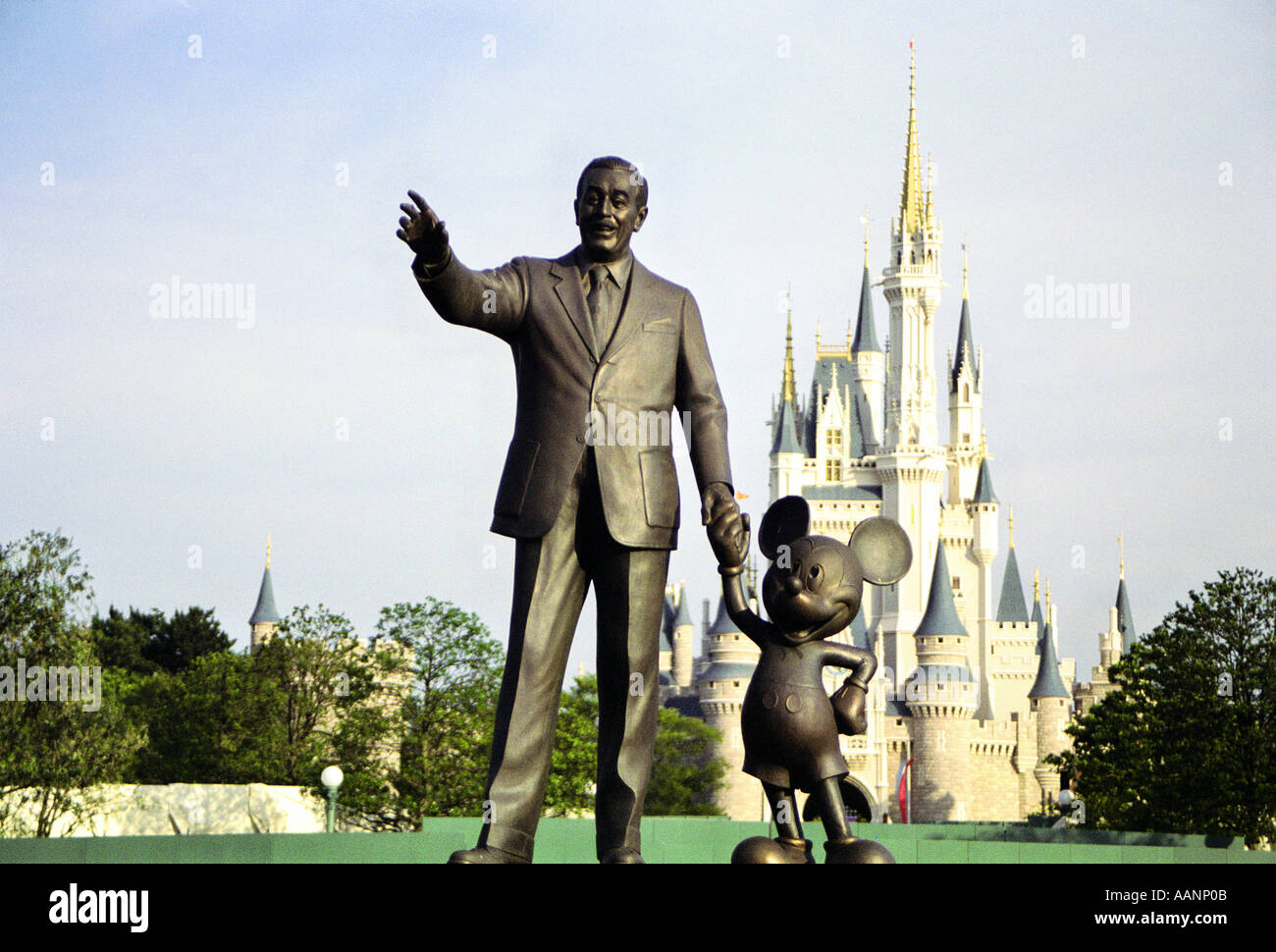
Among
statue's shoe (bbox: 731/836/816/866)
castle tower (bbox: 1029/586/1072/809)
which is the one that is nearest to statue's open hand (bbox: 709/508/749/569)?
statue's shoe (bbox: 731/836/816/866)

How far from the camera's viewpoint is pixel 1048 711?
8962cm

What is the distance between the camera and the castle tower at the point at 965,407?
10762 cm

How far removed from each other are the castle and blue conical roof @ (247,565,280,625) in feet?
66.0

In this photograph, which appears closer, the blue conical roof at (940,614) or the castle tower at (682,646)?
the blue conical roof at (940,614)

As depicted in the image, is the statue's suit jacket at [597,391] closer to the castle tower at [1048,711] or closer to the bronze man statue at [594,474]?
the bronze man statue at [594,474]

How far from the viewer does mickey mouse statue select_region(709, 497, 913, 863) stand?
25.7 feet

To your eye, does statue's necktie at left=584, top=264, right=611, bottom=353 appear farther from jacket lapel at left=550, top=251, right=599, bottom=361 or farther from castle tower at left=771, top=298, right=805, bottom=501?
castle tower at left=771, top=298, right=805, bottom=501

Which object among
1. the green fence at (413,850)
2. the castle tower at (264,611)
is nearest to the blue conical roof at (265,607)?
the castle tower at (264,611)

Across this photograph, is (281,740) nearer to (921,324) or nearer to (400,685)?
(400,685)

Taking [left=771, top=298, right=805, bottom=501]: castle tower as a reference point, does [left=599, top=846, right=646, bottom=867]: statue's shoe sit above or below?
below

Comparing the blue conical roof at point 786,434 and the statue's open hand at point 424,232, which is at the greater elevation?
the blue conical roof at point 786,434

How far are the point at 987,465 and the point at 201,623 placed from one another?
5243cm

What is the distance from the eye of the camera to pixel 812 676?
807cm

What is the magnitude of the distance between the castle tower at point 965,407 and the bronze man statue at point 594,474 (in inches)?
3972
